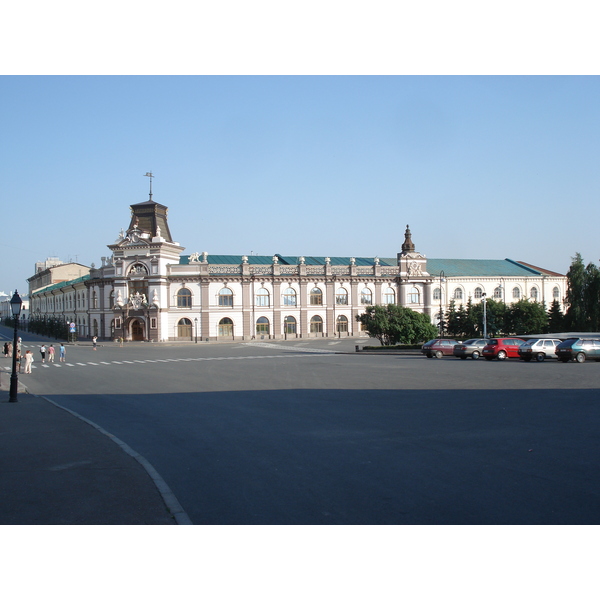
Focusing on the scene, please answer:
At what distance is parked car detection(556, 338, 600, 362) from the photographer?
29.8 metres

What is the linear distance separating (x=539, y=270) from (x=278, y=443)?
82.0 meters

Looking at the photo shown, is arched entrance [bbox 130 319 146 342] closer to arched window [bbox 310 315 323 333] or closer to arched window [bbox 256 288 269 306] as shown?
arched window [bbox 256 288 269 306]

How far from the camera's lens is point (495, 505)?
6.82 metres

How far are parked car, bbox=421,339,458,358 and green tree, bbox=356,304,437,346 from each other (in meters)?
8.62

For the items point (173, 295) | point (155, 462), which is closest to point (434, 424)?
point (155, 462)

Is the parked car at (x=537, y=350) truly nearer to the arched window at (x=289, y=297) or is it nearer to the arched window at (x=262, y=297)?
the arched window at (x=289, y=297)

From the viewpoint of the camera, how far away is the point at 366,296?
2859 inches

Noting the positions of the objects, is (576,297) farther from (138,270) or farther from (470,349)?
(138,270)

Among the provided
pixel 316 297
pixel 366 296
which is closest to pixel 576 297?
pixel 366 296

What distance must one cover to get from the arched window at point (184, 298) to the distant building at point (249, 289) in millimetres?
128

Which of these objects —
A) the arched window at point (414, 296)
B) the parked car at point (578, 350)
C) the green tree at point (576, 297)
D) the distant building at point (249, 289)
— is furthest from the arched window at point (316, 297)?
the parked car at point (578, 350)

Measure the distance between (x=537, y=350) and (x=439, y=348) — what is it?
695 centimetres

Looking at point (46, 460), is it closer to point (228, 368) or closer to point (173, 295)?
point (228, 368)

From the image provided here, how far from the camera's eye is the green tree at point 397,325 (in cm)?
4594
